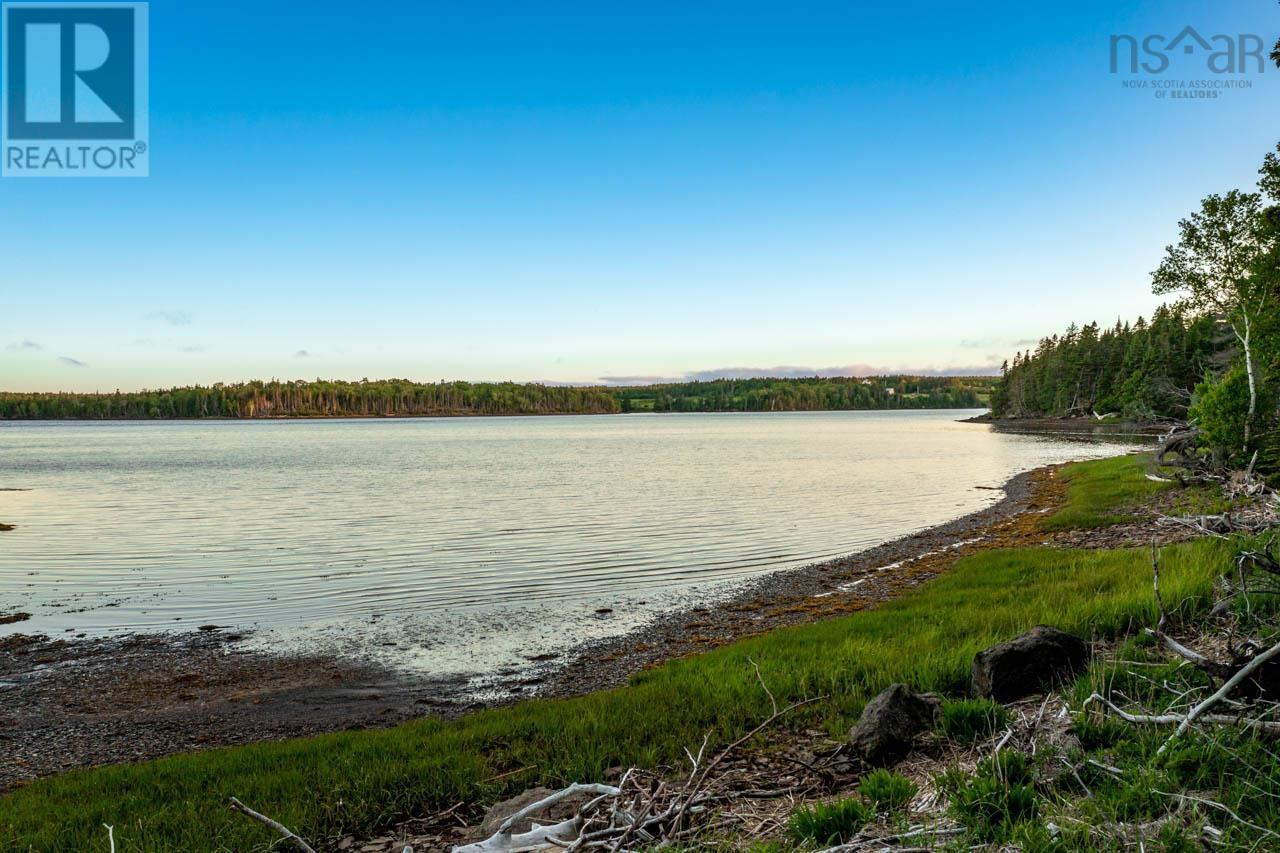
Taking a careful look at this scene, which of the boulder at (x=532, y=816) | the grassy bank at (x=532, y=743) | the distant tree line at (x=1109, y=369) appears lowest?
the grassy bank at (x=532, y=743)

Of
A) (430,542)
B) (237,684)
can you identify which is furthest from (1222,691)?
(430,542)

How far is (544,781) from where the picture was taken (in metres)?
7.37

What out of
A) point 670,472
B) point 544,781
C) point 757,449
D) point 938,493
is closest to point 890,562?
point 544,781

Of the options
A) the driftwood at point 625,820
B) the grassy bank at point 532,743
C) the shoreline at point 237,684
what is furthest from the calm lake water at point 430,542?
the driftwood at point 625,820

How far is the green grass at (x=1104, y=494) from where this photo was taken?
25.7m

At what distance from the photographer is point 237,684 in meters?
14.2

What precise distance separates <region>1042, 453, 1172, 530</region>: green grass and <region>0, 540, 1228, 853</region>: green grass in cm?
1402

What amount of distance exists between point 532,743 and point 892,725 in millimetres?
4278

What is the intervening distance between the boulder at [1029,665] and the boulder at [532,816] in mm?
4328

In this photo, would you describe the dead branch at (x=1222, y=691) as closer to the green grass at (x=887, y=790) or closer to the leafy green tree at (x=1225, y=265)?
the green grass at (x=887, y=790)

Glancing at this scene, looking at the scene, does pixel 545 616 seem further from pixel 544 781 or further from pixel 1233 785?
pixel 1233 785

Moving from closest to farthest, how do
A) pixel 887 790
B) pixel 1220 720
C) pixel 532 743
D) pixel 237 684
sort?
1. pixel 1220 720
2. pixel 887 790
3. pixel 532 743
4. pixel 237 684

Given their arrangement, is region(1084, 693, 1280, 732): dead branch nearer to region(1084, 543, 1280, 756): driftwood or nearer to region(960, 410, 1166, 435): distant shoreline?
region(1084, 543, 1280, 756): driftwood

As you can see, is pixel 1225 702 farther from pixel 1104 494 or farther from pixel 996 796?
pixel 1104 494
